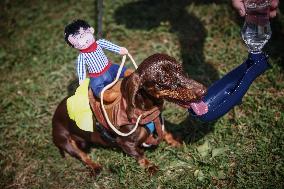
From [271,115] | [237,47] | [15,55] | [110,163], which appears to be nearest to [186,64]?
[237,47]

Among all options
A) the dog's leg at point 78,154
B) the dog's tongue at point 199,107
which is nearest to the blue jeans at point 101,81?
the dog's tongue at point 199,107

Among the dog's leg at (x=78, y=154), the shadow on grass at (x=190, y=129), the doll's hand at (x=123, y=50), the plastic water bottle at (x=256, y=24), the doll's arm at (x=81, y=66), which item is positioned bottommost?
the dog's leg at (x=78, y=154)

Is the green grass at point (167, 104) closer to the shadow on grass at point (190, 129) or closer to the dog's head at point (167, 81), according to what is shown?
the shadow on grass at point (190, 129)

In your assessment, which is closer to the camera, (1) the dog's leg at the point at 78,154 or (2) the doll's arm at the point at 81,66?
(2) the doll's arm at the point at 81,66

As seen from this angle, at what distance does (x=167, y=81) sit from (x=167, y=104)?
2.02 meters

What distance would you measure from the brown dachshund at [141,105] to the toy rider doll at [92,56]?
0.20 meters

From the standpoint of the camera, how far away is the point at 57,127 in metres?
5.06

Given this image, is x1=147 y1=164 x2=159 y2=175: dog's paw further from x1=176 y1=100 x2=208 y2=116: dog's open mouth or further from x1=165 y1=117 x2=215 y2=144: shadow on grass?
x1=176 y1=100 x2=208 y2=116: dog's open mouth

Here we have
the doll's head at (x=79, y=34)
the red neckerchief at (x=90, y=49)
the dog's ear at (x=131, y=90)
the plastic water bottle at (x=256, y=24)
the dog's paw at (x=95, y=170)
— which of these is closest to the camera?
the plastic water bottle at (x=256, y=24)

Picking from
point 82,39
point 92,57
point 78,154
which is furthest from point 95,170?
point 82,39

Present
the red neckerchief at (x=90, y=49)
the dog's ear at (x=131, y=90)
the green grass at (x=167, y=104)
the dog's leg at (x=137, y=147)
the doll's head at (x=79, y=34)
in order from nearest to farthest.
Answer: the dog's ear at (x=131, y=90) < the doll's head at (x=79, y=34) < the red neckerchief at (x=90, y=49) < the dog's leg at (x=137, y=147) < the green grass at (x=167, y=104)

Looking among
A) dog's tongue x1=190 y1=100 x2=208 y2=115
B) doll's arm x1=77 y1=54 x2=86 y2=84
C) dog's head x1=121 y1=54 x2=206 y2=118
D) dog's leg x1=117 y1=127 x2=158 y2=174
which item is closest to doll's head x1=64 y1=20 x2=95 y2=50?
doll's arm x1=77 y1=54 x2=86 y2=84

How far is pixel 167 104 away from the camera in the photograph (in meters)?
5.78

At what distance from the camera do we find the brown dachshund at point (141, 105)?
3.78m
